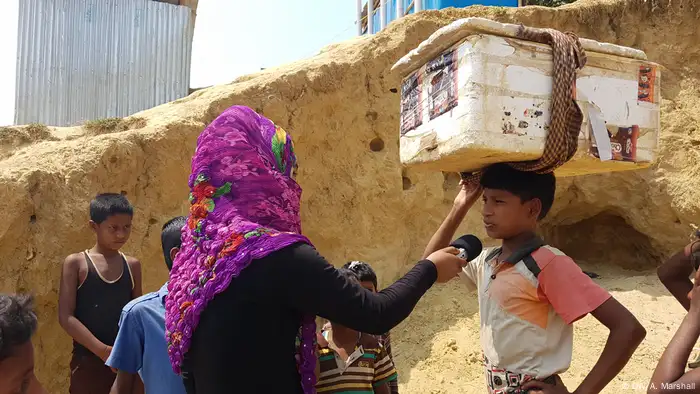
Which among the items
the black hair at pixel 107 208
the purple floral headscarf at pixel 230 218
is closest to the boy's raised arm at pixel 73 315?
the black hair at pixel 107 208

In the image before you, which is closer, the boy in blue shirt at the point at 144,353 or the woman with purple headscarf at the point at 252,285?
the woman with purple headscarf at the point at 252,285

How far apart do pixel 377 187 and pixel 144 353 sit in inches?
175

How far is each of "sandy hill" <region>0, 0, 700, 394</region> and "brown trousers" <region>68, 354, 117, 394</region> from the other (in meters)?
1.46

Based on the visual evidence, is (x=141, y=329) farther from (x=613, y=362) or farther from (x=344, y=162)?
(x=344, y=162)

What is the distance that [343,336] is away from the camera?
252cm

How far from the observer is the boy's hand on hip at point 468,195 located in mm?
2307

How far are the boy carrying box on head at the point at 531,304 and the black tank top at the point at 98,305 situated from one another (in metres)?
2.25

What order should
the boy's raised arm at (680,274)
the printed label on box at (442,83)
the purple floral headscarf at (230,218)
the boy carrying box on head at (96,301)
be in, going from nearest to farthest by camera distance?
1. the purple floral headscarf at (230,218)
2. the printed label on box at (442,83)
3. the boy's raised arm at (680,274)
4. the boy carrying box on head at (96,301)

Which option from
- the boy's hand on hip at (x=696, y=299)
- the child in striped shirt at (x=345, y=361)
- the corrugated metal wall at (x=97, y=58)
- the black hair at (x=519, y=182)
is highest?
the corrugated metal wall at (x=97, y=58)

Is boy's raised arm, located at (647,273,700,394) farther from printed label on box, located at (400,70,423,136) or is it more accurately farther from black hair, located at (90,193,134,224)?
black hair, located at (90,193,134,224)

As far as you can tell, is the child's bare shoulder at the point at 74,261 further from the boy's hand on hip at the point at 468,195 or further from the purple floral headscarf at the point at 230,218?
the boy's hand on hip at the point at 468,195

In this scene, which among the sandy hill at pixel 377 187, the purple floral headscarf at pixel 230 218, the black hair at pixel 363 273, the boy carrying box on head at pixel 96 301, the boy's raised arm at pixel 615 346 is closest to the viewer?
the purple floral headscarf at pixel 230 218

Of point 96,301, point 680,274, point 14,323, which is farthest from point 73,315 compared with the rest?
point 680,274

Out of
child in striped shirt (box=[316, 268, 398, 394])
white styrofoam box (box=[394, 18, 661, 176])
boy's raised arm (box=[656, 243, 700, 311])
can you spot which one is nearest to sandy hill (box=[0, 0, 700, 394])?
boy's raised arm (box=[656, 243, 700, 311])
